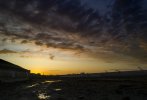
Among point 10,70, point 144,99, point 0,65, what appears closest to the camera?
point 144,99

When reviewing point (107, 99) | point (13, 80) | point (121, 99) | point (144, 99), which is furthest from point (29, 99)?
point (13, 80)

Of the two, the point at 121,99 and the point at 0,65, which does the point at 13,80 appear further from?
the point at 121,99

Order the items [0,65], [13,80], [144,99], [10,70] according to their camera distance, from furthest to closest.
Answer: [13,80], [10,70], [0,65], [144,99]

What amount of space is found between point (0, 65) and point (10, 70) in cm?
660

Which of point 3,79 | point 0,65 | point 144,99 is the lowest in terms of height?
point 144,99

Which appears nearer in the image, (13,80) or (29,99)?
(29,99)

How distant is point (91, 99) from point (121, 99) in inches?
132

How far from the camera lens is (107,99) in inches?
897

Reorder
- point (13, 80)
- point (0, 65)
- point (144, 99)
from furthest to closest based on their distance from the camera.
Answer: point (13, 80)
point (0, 65)
point (144, 99)

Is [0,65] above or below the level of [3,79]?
above

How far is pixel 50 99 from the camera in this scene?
22750 mm

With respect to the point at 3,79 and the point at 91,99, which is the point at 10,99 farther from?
the point at 3,79

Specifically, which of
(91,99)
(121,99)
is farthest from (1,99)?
(121,99)

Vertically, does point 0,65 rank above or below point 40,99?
above
